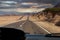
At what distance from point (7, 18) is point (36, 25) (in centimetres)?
56

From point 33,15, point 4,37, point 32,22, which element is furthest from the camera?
point 32,22

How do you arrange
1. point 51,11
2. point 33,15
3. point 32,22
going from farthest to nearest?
1. point 51,11
2. point 32,22
3. point 33,15

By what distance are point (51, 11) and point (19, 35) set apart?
347cm

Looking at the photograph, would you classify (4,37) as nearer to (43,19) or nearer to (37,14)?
(37,14)

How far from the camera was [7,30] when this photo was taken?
422 mm

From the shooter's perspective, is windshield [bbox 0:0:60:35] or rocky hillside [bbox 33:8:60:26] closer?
windshield [bbox 0:0:60:35]

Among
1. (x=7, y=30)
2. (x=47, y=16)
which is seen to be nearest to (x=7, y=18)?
(x=47, y=16)

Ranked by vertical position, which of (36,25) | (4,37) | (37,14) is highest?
(4,37)

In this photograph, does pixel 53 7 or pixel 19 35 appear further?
pixel 53 7

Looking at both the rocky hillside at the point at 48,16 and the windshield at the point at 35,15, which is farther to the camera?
the rocky hillside at the point at 48,16

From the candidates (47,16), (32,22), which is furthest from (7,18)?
(47,16)

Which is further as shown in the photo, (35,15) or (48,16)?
(48,16)

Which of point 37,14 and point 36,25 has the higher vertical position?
point 37,14

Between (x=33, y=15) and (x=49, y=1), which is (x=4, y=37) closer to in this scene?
(x=33, y=15)
